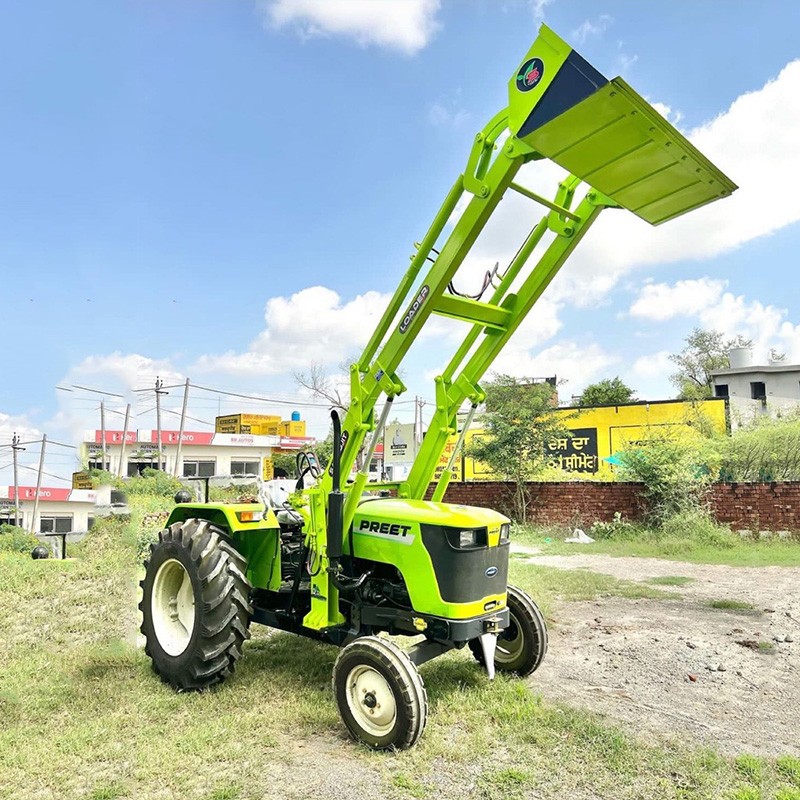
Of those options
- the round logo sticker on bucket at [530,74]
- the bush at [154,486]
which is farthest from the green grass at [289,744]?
the bush at [154,486]

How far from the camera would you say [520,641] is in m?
4.95

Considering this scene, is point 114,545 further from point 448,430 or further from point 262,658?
point 448,430

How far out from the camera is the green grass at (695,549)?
11086 mm

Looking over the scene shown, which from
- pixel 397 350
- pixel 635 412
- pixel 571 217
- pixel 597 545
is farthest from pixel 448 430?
pixel 635 412

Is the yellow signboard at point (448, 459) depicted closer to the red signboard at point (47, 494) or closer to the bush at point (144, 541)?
the bush at point (144, 541)

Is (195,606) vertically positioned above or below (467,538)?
below

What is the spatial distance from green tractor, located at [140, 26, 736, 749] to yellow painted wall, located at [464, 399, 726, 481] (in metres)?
17.2

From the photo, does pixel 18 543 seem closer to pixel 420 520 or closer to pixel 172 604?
pixel 172 604

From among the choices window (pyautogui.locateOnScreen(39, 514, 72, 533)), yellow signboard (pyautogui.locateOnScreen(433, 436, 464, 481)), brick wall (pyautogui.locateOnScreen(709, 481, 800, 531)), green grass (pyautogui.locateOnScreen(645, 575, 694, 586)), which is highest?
yellow signboard (pyautogui.locateOnScreen(433, 436, 464, 481))

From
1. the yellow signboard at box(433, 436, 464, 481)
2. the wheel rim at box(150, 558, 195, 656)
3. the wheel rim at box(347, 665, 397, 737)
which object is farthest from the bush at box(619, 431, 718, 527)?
the wheel rim at box(347, 665, 397, 737)

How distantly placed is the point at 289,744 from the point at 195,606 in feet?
4.25

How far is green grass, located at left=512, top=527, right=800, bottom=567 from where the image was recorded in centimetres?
1109

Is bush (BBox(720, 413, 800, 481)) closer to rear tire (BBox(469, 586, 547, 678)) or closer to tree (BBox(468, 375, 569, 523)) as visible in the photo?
tree (BBox(468, 375, 569, 523))

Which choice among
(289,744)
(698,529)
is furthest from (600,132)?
(698,529)
